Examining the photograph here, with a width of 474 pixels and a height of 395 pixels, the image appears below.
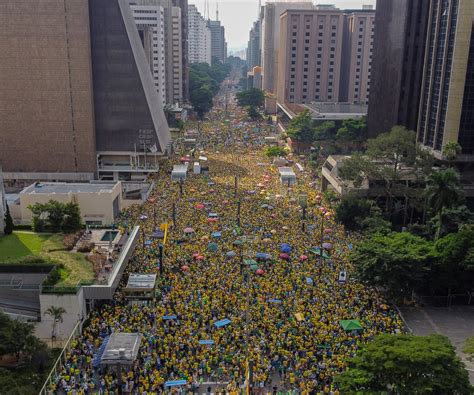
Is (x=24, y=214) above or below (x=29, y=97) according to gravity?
below

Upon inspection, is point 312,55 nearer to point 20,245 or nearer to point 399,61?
point 399,61

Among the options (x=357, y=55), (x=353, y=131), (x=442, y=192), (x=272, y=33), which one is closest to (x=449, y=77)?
(x=442, y=192)

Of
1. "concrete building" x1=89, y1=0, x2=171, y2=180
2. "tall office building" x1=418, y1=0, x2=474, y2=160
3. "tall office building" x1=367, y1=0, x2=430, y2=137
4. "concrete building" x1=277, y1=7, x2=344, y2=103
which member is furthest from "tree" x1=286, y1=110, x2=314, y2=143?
"concrete building" x1=277, y1=7, x2=344, y2=103

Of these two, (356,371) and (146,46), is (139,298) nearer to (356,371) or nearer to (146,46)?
(356,371)

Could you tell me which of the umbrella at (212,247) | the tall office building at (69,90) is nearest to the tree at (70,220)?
the umbrella at (212,247)

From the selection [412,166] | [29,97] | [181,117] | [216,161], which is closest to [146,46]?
[181,117]
